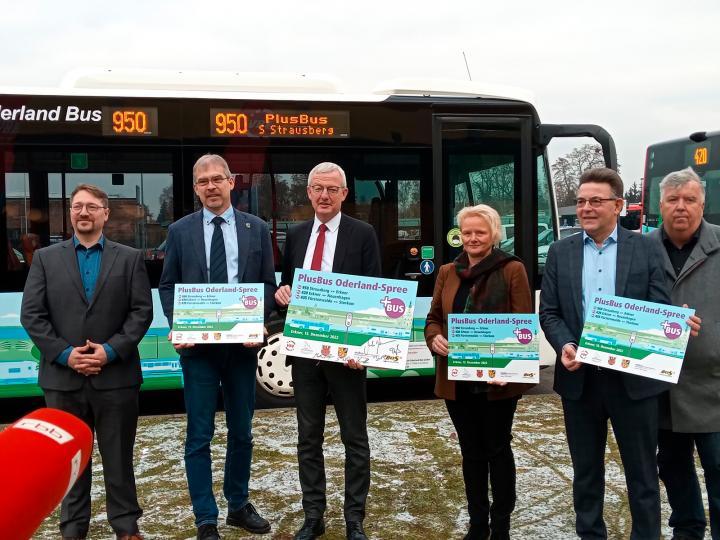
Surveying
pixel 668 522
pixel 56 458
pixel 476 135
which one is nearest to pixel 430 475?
pixel 668 522

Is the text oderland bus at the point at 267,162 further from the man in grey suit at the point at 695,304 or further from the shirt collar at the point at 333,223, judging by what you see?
the man in grey suit at the point at 695,304

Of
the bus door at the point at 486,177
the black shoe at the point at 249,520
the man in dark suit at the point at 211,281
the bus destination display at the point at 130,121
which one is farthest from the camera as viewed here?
the bus door at the point at 486,177

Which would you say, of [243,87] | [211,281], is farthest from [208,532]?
[243,87]

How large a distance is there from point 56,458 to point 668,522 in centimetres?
375

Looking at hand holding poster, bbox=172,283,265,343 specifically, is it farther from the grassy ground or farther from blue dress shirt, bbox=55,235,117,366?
the grassy ground

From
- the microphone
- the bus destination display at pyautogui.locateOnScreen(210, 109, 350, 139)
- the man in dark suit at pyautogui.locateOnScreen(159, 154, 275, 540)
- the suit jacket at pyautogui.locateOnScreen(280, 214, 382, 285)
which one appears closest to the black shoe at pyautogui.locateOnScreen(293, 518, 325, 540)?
the man in dark suit at pyautogui.locateOnScreen(159, 154, 275, 540)

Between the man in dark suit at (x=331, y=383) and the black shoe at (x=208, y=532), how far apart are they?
421mm

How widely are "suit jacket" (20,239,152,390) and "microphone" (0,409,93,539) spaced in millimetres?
2628

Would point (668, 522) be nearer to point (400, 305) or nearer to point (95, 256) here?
point (400, 305)

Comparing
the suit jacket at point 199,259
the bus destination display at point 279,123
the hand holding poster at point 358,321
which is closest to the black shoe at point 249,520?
the suit jacket at point 199,259

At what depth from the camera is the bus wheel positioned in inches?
286

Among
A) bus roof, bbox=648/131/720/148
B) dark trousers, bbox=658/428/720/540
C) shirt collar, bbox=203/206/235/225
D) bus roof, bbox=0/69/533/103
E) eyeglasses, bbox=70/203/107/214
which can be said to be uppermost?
bus roof, bbox=648/131/720/148

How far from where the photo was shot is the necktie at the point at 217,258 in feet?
13.2

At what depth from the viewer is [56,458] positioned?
1.20m
